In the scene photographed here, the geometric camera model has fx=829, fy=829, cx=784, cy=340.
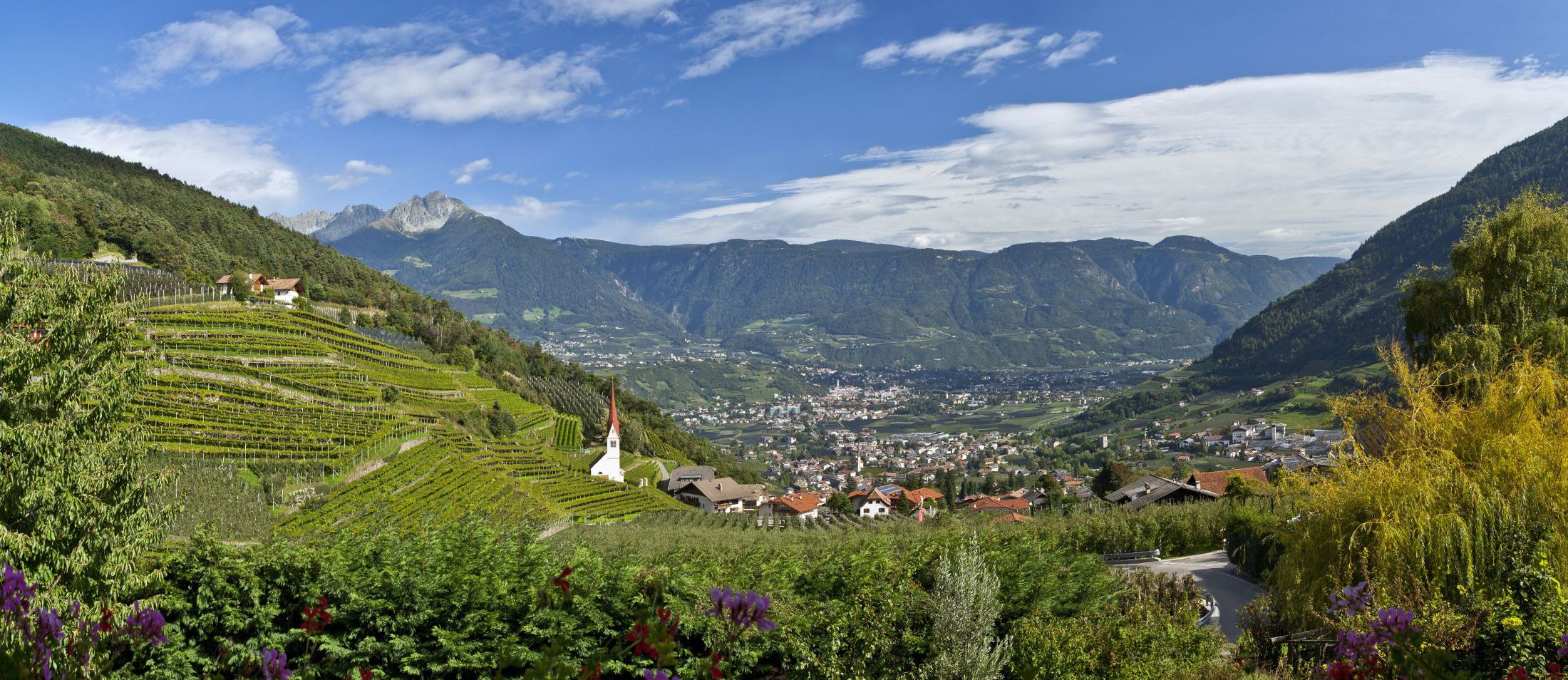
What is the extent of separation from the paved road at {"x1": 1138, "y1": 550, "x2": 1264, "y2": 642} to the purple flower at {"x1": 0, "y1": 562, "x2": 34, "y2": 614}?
49.9ft

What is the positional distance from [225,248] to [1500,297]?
10479 cm

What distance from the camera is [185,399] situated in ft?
96.6

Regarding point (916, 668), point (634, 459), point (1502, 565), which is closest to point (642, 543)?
point (916, 668)

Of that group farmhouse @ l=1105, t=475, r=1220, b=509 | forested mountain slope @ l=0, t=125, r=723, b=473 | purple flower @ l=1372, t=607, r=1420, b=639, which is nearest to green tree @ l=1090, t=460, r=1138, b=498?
farmhouse @ l=1105, t=475, r=1220, b=509

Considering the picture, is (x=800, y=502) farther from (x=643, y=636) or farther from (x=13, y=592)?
(x=643, y=636)

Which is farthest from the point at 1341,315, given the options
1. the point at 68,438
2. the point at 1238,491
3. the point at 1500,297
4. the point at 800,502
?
the point at 68,438

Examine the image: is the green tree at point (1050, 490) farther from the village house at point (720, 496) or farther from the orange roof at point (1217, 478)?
the village house at point (720, 496)

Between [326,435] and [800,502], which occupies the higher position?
[326,435]

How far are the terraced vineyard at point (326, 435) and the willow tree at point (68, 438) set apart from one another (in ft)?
6.48

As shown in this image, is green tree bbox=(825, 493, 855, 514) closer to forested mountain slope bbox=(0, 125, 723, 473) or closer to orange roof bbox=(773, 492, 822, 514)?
orange roof bbox=(773, 492, 822, 514)

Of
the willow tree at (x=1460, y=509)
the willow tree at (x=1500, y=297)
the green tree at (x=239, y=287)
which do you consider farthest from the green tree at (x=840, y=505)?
the willow tree at (x=1460, y=509)

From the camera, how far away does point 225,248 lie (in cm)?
8938

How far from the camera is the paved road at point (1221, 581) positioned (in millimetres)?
15992

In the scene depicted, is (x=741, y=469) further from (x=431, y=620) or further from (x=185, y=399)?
(x=431, y=620)
